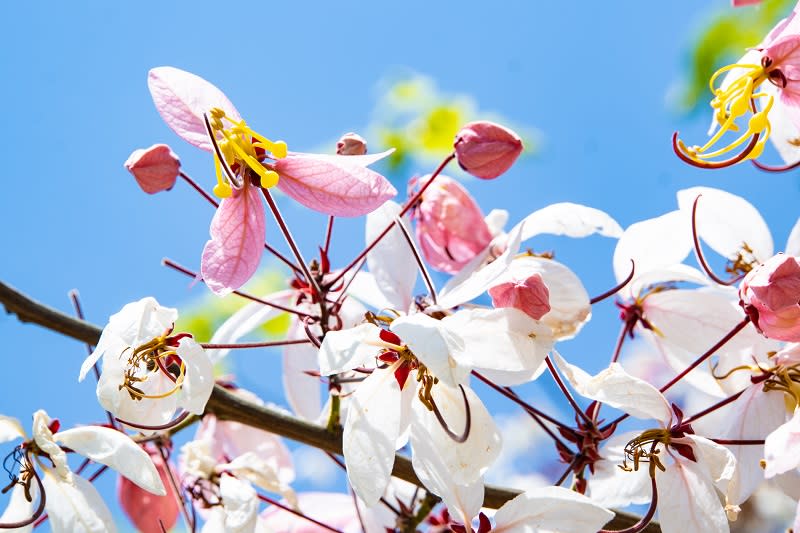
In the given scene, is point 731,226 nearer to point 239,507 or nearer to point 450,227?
point 450,227

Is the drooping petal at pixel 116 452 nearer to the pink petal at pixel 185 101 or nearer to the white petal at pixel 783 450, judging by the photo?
the pink petal at pixel 185 101

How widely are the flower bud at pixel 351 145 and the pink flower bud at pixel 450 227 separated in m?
0.13

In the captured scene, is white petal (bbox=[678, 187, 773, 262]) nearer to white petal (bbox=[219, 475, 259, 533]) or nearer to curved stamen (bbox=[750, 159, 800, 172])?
curved stamen (bbox=[750, 159, 800, 172])

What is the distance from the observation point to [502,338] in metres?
0.44

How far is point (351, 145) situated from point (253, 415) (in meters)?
0.17

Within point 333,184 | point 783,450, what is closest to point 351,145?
point 333,184

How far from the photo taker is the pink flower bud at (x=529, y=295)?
444 millimetres

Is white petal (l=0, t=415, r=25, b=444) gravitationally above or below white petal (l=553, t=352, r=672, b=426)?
below

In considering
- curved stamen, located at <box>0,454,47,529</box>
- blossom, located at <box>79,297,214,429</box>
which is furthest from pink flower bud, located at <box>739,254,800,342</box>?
curved stamen, located at <box>0,454,47,529</box>

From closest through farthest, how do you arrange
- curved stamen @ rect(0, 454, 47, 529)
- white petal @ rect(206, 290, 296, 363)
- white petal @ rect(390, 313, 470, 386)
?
white petal @ rect(390, 313, 470, 386) < curved stamen @ rect(0, 454, 47, 529) < white petal @ rect(206, 290, 296, 363)

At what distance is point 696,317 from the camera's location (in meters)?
0.60

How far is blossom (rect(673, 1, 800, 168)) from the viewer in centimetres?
49

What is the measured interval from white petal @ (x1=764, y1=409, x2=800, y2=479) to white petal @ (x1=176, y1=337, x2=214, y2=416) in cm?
26

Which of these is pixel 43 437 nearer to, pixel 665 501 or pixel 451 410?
pixel 451 410
